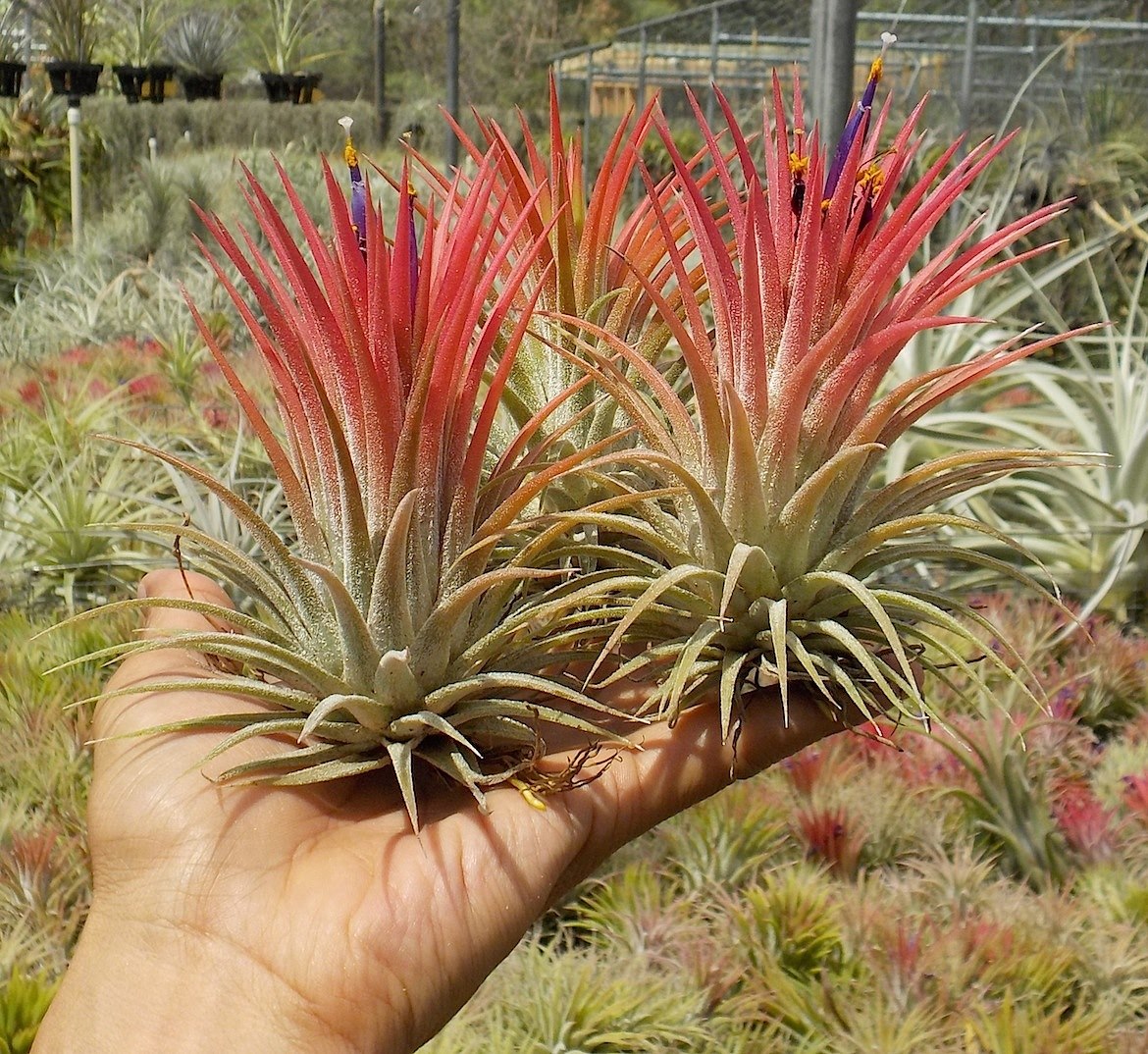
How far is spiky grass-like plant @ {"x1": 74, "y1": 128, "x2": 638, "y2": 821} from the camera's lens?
3.50ft

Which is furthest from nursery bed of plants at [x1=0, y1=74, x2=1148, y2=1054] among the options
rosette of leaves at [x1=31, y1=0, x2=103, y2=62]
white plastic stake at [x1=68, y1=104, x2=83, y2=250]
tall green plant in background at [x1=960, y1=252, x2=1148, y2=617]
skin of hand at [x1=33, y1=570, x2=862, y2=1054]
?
rosette of leaves at [x1=31, y1=0, x2=103, y2=62]

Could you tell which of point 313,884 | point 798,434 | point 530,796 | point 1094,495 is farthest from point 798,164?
point 1094,495

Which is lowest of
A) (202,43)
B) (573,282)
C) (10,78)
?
(573,282)

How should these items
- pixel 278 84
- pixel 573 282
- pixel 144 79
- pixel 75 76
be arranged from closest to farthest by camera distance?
pixel 573 282
pixel 75 76
pixel 144 79
pixel 278 84

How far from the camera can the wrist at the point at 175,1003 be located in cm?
110

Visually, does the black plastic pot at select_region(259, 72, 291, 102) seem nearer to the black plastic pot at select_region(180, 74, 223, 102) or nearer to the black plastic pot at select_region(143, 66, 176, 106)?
the black plastic pot at select_region(180, 74, 223, 102)

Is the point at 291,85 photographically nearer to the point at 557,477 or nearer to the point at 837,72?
the point at 837,72

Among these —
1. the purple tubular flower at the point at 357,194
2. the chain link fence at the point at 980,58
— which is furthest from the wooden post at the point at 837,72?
the chain link fence at the point at 980,58

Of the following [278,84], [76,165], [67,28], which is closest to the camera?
[76,165]

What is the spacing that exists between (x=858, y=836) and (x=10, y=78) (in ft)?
35.1

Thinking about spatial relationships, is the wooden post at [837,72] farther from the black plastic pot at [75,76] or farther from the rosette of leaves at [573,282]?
the black plastic pot at [75,76]

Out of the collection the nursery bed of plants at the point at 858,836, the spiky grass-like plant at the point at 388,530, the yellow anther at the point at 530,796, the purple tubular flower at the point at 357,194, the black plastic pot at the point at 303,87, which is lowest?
the nursery bed of plants at the point at 858,836

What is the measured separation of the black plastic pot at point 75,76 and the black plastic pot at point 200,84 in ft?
7.75

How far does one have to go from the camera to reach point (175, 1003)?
3.68 ft
